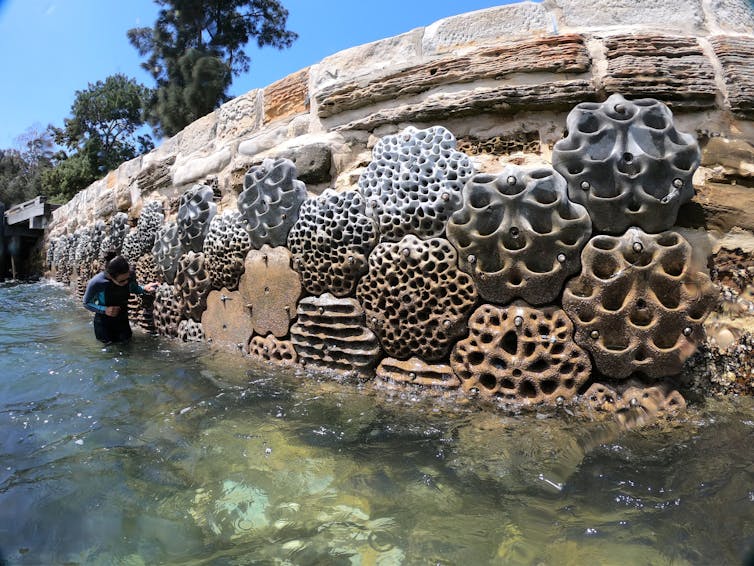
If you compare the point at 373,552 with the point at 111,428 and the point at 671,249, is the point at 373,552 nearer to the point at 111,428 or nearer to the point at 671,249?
the point at 111,428

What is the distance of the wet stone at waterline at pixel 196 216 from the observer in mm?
3729

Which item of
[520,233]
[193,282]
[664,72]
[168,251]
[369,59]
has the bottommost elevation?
[193,282]

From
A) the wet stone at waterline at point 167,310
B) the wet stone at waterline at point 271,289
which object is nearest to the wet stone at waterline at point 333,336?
the wet stone at waterline at point 271,289

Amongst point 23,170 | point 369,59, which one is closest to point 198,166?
point 369,59

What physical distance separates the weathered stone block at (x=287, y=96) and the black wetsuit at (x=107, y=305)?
6.32 ft

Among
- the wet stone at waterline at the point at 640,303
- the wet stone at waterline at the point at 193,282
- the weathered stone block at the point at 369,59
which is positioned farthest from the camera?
the wet stone at waterline at the point at 193,282

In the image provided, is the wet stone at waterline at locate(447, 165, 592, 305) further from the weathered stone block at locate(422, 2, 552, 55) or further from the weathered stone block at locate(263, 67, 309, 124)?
the weathered stone block at locate(263, 67, 309, 124)

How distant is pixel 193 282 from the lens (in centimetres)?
375

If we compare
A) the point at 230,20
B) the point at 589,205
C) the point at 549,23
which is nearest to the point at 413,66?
the point at 549,23

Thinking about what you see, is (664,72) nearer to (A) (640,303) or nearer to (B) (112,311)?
(A) (640,303)

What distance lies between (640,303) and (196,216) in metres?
2.97

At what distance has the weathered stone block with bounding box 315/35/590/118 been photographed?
8.32 feet

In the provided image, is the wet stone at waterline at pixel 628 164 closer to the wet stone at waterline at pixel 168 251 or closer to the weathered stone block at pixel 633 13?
the weathered stone block at pixel 633 13

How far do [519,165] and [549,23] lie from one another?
0.81 metres
